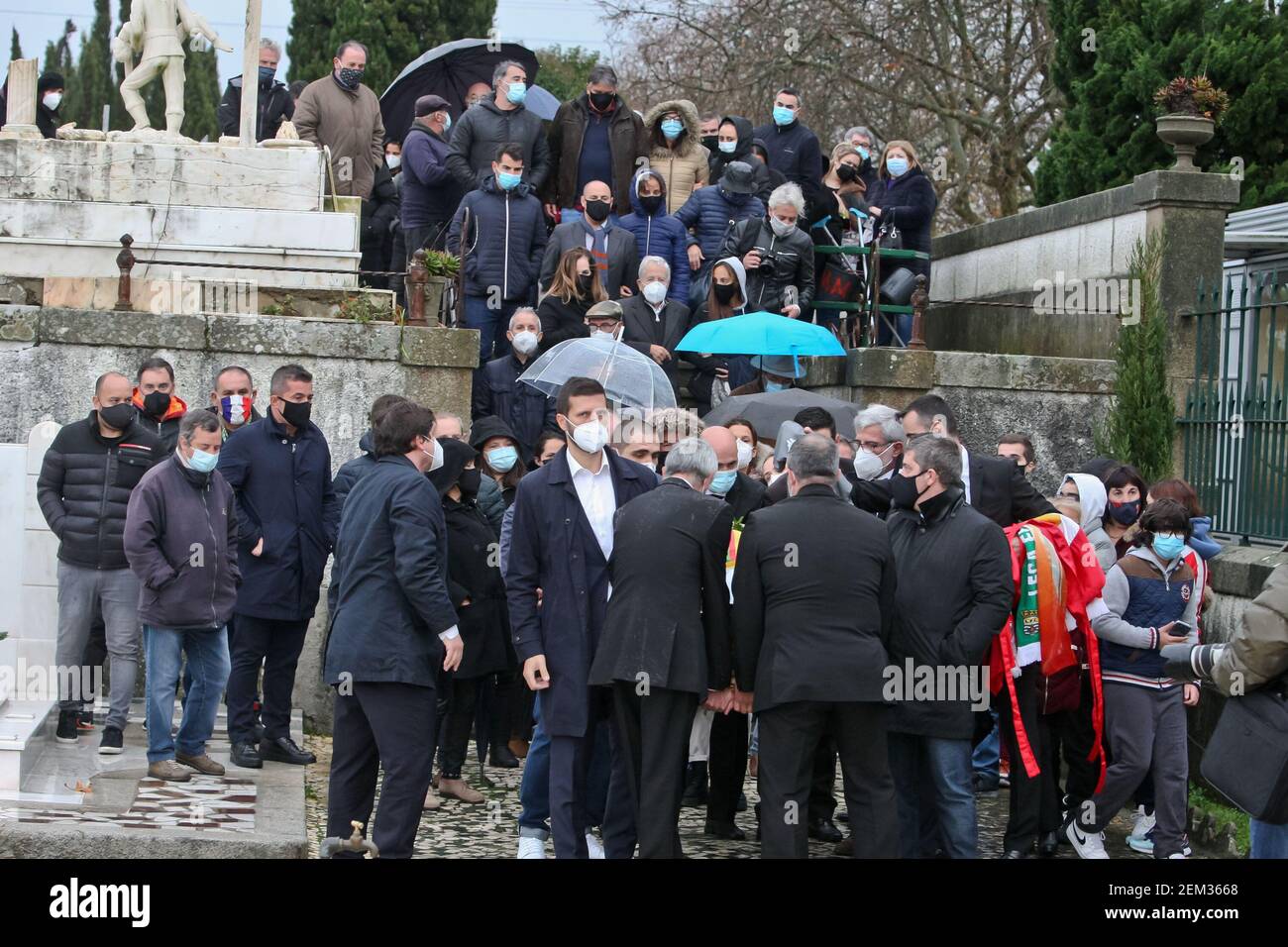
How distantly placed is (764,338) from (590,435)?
14.5ft

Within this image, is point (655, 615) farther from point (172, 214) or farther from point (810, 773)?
point (172, 214)

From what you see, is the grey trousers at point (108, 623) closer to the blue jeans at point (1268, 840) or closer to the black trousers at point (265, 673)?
the black trousers at point (265, 673)

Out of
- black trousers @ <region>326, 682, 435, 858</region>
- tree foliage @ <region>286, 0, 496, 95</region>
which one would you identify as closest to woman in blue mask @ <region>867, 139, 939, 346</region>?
black trousers @ <region>326, 682, 435, 858</region>

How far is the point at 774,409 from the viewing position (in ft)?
37.1

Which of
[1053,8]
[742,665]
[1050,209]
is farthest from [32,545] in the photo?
[1053,8]

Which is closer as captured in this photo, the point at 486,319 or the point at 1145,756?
the point at 1145,756

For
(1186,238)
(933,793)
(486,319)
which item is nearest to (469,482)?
(933,793)

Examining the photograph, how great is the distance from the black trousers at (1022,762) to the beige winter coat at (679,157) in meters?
7.22

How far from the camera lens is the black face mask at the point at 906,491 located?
773 centimetres

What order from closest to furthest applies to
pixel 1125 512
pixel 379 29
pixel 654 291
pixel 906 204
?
pixel 1125 512, pixel 654 291, pixel 906 204, pixel 379 29

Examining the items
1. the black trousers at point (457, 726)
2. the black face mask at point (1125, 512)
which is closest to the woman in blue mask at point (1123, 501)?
the black face mask at point (1125, 512)

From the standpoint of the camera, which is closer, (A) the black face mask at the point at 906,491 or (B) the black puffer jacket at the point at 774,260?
(A) the black face mask at the point at 906,491

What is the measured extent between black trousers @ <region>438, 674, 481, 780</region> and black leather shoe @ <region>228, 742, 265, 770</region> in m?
0.97

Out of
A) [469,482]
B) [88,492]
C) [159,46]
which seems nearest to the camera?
[469,482]
